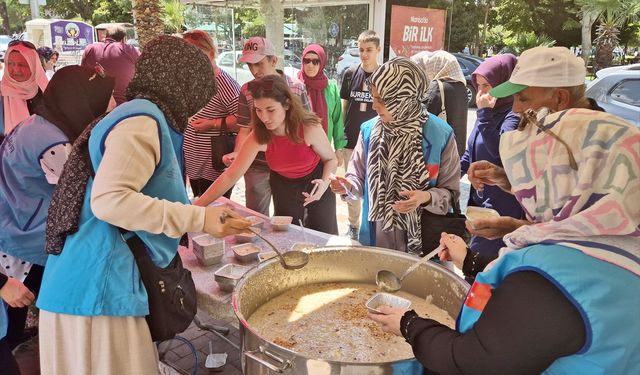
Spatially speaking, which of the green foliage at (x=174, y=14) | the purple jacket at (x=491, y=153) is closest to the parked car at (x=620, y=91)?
the purple jacket at (x=491, y=153)

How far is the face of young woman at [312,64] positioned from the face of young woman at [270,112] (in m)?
1.54

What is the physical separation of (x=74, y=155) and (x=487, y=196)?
1971 millimetres

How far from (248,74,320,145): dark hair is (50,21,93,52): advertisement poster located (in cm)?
1134

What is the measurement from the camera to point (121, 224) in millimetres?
1308

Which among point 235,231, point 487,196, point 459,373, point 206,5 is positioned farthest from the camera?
point 206,5

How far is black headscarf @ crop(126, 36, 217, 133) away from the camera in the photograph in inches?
55.6

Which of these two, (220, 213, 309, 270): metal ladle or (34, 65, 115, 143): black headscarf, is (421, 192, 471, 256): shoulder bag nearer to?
(220, 213, 309, 270): metal ladle

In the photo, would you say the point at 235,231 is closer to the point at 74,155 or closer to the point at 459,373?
the point at 74,155

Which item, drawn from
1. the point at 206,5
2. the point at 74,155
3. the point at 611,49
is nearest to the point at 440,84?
the point at 74,155

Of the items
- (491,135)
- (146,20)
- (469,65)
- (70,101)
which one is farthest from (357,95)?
(469,65)

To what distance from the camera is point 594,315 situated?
0.81 m

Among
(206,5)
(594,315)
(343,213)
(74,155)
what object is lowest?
(343,213)

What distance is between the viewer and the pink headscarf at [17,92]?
275cm

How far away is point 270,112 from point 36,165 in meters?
1.17
